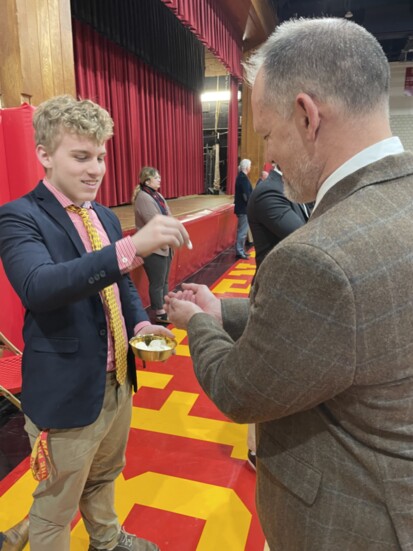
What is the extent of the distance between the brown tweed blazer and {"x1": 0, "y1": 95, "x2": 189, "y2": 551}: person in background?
353mm

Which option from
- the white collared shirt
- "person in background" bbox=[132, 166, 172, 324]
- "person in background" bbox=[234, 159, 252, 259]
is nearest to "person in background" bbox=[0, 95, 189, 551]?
the white collared shirt

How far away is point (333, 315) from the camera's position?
57cm

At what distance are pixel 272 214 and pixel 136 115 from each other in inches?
262

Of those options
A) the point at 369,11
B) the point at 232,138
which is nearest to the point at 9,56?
the point at 369,11

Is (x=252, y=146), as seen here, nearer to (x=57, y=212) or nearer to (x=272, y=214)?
(x=272, y=214)

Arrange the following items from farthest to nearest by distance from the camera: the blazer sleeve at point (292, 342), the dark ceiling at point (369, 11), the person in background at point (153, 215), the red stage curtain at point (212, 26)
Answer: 1. the dark ceiling at point (369, 11)
2. the red stage curtain at point (212, 26)
3. the person in background at point (153, 215)
4. the blazer sleeve at point (292, 342)

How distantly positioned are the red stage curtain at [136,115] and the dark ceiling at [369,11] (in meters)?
2.80

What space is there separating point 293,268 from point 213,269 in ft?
17.6

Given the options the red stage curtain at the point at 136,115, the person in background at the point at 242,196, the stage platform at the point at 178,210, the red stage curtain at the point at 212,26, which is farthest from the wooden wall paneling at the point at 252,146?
the person in background at the point at 242,196

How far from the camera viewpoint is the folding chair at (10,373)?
5.50 ft

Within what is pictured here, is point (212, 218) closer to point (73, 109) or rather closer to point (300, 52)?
point (73, 109)

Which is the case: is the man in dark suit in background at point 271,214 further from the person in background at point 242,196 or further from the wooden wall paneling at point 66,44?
the person in background at point 242,196

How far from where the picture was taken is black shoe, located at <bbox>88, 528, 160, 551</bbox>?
1.44 meters

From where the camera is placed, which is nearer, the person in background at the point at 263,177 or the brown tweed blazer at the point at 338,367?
the brown tweed blazer at the point at 338,367
